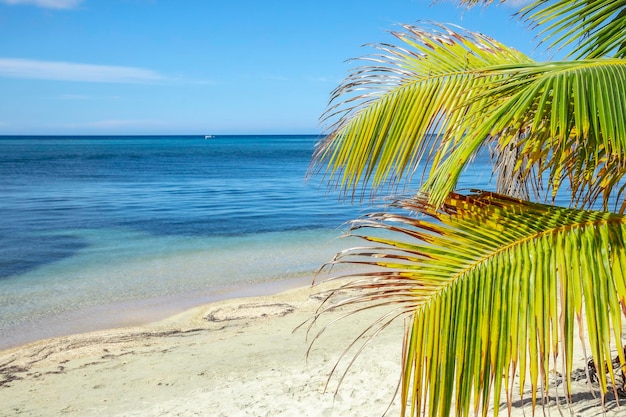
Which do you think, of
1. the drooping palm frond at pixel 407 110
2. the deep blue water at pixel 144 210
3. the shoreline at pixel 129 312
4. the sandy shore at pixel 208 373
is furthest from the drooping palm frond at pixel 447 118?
the deep blue water at pixel 144 210

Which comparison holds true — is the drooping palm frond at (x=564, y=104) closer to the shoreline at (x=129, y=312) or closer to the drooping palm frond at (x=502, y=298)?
the drooping palm frond at (x=502, y=298)

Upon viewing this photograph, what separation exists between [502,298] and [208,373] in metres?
4.53

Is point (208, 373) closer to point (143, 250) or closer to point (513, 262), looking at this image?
point (513, 262)

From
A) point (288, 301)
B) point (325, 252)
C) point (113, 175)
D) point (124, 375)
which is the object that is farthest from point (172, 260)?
point (113, 175)

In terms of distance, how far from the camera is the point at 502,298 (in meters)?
2.06

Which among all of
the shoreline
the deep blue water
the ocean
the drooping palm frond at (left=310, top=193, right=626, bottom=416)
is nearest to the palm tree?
the drooping palm frond at (left=310, top=193, right=626, bottom=416)

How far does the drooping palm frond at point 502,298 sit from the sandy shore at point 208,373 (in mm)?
2165

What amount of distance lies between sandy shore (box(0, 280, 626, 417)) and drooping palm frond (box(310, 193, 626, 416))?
7.10 feet

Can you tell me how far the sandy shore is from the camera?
503 centimetres

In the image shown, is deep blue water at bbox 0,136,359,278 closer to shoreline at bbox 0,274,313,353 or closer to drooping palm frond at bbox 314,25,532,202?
shoreline at bbox 0,274,313,353

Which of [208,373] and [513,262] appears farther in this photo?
[208,373]

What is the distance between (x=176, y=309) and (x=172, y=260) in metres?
3.79

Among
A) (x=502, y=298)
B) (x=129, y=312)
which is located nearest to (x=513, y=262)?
(x=502, y=298)

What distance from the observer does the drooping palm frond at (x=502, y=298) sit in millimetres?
1963
